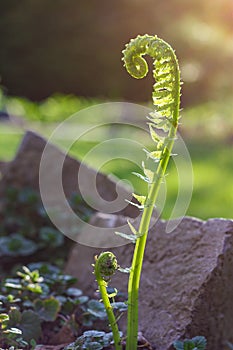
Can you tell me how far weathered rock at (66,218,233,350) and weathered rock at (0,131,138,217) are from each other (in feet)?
2.98

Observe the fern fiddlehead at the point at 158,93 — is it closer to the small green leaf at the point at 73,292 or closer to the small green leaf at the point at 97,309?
the small green leaf at the point at 97,309

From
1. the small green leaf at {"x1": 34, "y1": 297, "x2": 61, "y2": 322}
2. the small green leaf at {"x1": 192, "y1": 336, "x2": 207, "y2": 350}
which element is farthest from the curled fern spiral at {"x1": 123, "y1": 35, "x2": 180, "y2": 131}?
the small green leaf at {"x1": 34, "y1": 297, "x2": 61, "y2": 322}

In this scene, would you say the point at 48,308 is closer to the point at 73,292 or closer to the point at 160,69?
the point at 73,292

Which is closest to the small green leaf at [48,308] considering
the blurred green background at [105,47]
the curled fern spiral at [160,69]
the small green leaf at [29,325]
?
the small green leaf at [29,325]

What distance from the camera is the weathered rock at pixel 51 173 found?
268cm

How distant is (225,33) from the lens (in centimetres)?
781

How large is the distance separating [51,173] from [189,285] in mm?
1310

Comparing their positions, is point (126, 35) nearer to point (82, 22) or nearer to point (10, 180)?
point (82, 22)

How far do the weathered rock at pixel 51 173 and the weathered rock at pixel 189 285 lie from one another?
91 cm

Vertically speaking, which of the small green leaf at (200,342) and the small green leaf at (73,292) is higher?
the small green leaf at (73,292)

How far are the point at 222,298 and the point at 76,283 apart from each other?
21.9 inches

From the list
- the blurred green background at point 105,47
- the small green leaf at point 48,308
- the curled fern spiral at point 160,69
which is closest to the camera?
the curled fern spiral at point 160,69

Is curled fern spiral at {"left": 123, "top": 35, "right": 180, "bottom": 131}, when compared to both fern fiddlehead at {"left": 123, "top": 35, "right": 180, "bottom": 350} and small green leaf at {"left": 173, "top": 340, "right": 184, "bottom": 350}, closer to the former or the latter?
fern fiddlehead at {"left": 123, "top": 35, "right": 180, "bottom": 350}

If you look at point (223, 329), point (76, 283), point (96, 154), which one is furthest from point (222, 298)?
point (96, 154)
